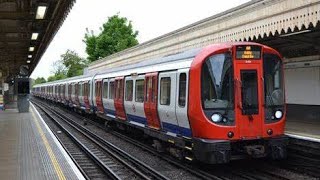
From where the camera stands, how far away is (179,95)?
11109mm

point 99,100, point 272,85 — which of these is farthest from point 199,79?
point 99,100

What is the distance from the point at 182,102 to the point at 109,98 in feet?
29.0

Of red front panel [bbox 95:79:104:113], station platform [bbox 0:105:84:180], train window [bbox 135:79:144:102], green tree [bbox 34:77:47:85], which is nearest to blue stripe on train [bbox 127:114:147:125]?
train window [bbox 135:79:144:102]

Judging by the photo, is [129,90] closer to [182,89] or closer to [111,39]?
[182,89]

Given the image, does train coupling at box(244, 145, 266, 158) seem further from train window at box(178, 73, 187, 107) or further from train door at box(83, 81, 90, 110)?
train door at box(83, 81, 90, 110)

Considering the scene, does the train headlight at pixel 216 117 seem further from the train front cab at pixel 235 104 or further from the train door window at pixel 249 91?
the train door window at pixel 249 91

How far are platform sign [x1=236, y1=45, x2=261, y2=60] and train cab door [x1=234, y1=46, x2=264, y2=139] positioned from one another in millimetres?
63

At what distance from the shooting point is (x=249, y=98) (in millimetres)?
10484

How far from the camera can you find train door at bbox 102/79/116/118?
18819mm

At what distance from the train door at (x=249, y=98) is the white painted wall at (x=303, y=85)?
22.2ft

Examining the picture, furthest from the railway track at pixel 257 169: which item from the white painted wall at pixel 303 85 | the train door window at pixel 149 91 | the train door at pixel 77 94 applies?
the train door at pixel 77 94

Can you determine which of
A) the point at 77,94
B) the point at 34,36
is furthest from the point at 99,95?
the point at 77,94

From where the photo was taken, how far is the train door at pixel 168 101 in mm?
11445

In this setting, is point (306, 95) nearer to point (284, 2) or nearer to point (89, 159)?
point (284, 2)
